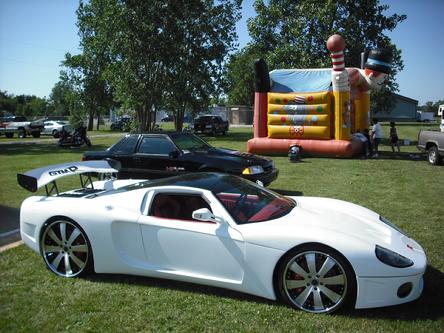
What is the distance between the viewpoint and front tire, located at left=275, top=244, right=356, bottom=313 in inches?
152

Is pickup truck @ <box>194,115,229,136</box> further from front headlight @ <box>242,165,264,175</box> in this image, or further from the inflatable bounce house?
front headlight @ <box>242,165,264,175</box>

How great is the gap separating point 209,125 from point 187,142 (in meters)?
25.3

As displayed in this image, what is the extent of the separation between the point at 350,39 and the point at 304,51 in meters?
2.80

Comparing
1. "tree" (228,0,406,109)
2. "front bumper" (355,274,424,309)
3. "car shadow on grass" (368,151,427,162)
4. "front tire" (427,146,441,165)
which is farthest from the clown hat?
"front bumper" (355,274,424,309)

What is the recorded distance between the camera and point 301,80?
1845 centimetres

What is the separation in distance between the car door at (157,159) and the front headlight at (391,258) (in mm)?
5853

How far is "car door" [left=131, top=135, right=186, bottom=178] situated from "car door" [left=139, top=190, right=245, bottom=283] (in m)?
4.59

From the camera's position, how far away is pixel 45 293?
4621mm

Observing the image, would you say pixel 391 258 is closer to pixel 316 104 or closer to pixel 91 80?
pixel 316 104

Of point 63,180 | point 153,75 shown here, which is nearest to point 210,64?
point 153,75

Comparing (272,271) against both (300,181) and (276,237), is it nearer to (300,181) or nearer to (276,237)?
(276,237)

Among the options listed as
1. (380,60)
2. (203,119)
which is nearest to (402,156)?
(380,60)

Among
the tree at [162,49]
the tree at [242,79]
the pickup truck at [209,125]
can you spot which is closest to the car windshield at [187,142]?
the tree at [162,49]

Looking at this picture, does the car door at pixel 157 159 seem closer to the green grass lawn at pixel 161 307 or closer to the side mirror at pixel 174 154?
the side mirror at pixel 174 154
